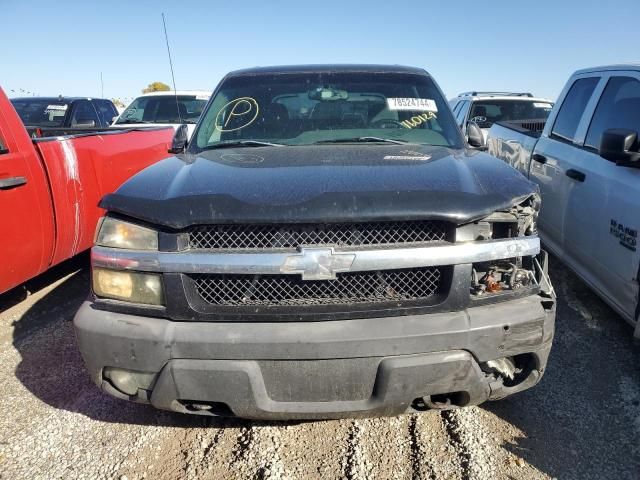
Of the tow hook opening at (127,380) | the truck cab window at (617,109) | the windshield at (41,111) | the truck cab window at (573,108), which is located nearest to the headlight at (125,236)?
the tow hook opening at (127,380)

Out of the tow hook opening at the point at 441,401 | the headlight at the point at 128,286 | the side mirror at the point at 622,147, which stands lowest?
the tow hook opening at the point at 441,401

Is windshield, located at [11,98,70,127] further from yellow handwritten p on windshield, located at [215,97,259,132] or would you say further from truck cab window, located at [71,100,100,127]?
yellow handwritten p on windshield, located at [215,97,259,132]

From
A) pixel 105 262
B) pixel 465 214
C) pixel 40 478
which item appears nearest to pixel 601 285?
pixel 465 214

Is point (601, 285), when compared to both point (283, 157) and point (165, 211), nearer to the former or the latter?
point (283, 157)

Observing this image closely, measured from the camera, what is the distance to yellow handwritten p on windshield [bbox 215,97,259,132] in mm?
3407

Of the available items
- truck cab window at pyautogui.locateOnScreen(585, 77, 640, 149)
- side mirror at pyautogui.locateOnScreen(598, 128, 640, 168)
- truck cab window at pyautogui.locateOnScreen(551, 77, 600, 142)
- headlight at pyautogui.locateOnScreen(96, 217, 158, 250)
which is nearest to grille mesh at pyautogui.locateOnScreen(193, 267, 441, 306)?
headlight at pyautogui.locateOnScreen(96, 217, 158, 250)

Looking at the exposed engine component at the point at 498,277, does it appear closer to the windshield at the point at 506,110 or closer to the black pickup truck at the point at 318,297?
the black pickup truck at the point at 318,297

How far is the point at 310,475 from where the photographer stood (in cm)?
234

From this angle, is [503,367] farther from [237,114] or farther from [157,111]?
[157,111]

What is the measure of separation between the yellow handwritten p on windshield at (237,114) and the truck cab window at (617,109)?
261 cm

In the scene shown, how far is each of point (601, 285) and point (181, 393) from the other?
2.91 metres

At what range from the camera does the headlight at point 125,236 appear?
218 centimetres

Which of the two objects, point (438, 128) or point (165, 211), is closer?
point (165, 211)

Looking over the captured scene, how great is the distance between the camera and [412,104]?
11.5 ft
